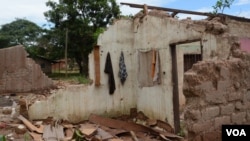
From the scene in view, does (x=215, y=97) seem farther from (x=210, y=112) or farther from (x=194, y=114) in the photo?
(x=194, y=114)

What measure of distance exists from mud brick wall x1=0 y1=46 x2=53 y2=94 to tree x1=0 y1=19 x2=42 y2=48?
18.3 meters

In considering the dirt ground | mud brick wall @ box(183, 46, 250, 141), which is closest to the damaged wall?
the dirt ground

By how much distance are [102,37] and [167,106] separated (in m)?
2.73

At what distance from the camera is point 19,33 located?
36.2 m

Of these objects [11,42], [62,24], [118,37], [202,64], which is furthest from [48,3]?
[202,64]

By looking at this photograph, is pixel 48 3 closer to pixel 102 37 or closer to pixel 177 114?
pixel 102 37

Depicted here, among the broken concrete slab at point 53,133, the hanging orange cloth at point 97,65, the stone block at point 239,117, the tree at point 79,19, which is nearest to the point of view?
the stone block at point 239,117

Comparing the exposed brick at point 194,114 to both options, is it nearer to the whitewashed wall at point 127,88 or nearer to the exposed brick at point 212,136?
the exposed brick at point 212,136

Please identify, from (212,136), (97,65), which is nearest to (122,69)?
(97,65)

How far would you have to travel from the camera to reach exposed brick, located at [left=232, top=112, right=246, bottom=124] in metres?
5.52

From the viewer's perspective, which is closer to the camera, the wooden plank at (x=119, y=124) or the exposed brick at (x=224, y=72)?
the exposed brick at (x=224, y=72)

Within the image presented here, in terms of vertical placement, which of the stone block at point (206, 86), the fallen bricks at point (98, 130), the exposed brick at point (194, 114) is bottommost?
the fallen bricks at point (98, 130)

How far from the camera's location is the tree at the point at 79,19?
81.8 feet

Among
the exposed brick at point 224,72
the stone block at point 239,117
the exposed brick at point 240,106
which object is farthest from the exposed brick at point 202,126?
the exposed brick at point 224,72
